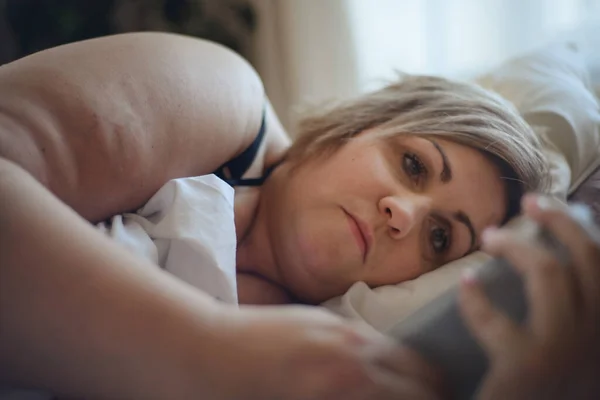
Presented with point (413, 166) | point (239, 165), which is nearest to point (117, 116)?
point (239, 165)

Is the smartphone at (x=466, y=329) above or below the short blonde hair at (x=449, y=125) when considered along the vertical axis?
above

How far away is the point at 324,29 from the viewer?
1.91 m

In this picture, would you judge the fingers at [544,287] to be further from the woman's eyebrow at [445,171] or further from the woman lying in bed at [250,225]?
the woman's eyebrow at [445,171]

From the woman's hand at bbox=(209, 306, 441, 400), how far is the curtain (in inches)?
48.3

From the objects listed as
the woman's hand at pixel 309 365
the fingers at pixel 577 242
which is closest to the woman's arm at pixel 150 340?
the woman's hand at pixel 309 365

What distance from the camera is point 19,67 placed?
656 mm

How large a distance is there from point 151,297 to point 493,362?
0.73ft

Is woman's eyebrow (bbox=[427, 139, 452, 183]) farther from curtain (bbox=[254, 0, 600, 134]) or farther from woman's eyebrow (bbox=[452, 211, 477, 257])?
curtain (bbox=[254, 0, 600, 134])

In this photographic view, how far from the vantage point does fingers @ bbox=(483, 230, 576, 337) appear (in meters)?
0.38

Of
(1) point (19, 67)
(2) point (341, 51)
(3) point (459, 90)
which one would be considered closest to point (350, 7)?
(2) point (341, 51)

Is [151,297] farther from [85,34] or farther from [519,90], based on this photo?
[85,34]

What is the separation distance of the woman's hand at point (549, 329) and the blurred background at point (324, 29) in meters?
1.24

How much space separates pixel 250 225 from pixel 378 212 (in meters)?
0.21

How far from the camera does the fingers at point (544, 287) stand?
0.38 meters
